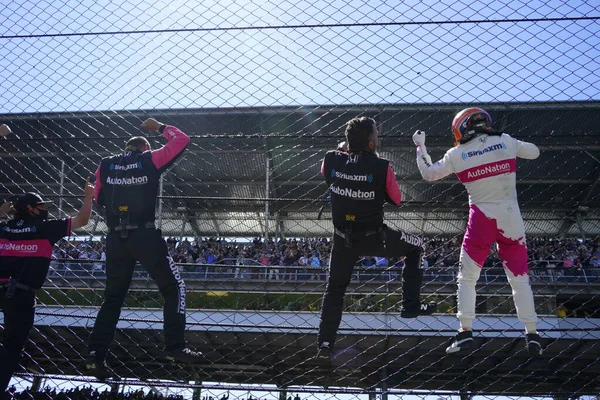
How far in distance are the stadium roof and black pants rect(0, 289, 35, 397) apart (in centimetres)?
123

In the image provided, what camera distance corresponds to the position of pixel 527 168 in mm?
11180

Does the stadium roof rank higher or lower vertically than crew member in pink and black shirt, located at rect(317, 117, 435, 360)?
higher

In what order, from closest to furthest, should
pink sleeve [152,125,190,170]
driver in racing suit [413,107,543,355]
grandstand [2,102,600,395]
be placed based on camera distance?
driver in racing suit [413,107,543,355]
pink sleeve [152,125,190,170]
grandstand [2,102,600,395]

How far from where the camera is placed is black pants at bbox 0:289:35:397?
4641mm

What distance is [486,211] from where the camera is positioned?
4031mm

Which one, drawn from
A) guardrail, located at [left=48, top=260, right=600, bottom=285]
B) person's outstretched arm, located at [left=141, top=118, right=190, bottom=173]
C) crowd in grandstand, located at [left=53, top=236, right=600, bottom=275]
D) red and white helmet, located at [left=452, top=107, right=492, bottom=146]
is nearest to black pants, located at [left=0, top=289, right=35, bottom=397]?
guardrail, located at [left=48, top=260, right=600, bottom=285]

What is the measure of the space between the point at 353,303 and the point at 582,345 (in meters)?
6.97

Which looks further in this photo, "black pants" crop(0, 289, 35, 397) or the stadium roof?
the stadium roof

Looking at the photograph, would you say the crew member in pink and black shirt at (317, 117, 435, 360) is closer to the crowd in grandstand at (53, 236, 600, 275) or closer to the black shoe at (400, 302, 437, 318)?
the black shoe at (400, 302, 437, 318)

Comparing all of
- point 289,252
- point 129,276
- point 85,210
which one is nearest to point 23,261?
point 85,210

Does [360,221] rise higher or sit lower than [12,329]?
higher

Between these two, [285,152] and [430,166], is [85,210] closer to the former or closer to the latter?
[430,166]

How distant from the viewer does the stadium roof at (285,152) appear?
18.2 feet

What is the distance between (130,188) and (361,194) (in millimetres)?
1861
